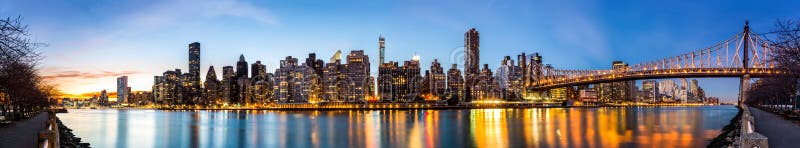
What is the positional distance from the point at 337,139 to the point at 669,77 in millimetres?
59948

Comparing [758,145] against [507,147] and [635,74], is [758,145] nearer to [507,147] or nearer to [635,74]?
[507,147]

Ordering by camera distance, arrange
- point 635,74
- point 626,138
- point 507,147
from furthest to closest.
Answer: point 635,74
point 626,138
point 507,147

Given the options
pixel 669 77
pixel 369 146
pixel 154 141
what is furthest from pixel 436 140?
pixel 669 77

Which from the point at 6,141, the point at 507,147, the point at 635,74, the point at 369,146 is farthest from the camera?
the point at 635,74

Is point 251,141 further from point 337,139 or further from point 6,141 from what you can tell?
point 6,141

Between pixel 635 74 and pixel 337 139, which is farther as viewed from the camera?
pixel 635 74

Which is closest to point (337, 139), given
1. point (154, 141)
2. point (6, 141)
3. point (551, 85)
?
point (154, 141)

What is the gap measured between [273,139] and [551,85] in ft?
299

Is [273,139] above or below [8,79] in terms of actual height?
below

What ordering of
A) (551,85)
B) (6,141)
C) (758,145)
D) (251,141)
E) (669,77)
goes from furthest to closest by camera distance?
(551,85)
(669,77)
(251,141)
(6,141)
(758,145)

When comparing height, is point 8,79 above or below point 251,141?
above

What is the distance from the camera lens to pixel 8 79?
70.7 ft

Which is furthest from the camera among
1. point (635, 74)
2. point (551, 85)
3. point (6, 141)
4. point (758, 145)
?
point (551, 85)

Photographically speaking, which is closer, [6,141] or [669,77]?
[6,141]
